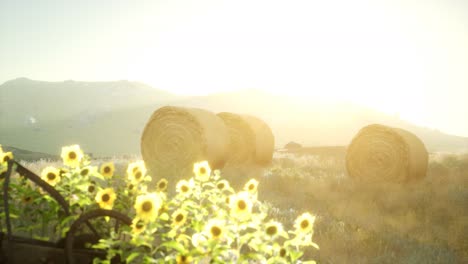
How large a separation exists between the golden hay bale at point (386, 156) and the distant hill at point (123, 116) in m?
45.8

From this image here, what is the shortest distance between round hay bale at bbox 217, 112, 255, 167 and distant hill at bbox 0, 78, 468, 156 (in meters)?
43.3

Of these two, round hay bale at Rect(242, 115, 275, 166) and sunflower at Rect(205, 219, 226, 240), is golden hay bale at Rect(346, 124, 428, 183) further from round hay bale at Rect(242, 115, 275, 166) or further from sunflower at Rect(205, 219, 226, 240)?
sunflower at Rect(205, 219, 226, 240)

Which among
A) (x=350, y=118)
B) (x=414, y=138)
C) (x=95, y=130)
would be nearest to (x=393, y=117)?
(x=350, y=118)

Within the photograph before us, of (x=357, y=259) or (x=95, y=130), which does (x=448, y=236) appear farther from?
(x=95, y=130)

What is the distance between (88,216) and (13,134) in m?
68.3

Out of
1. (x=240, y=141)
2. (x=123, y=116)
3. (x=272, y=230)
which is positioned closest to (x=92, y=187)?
(x=272, y=230)

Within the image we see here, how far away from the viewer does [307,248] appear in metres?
5.50

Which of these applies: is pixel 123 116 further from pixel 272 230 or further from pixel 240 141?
pixel 272 230

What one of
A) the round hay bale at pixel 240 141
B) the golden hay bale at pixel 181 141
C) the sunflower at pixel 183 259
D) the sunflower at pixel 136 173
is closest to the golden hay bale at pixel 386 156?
the round hay bale at pixel 240 141

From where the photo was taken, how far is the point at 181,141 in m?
9.96

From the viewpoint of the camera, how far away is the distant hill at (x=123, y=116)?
61.4 metres

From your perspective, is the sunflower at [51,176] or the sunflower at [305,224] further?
the sunflower at [51,176]

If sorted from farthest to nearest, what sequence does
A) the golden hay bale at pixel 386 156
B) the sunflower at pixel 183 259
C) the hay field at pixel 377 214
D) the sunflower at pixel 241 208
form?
the golden hay bale at pixel 386 156
the hay field at pixel 377 214
the sunflower at pixel 241 208
the sunflower at pixel 183 259

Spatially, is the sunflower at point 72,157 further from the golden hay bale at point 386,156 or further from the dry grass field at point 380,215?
the golden hay bale at point 386,156
